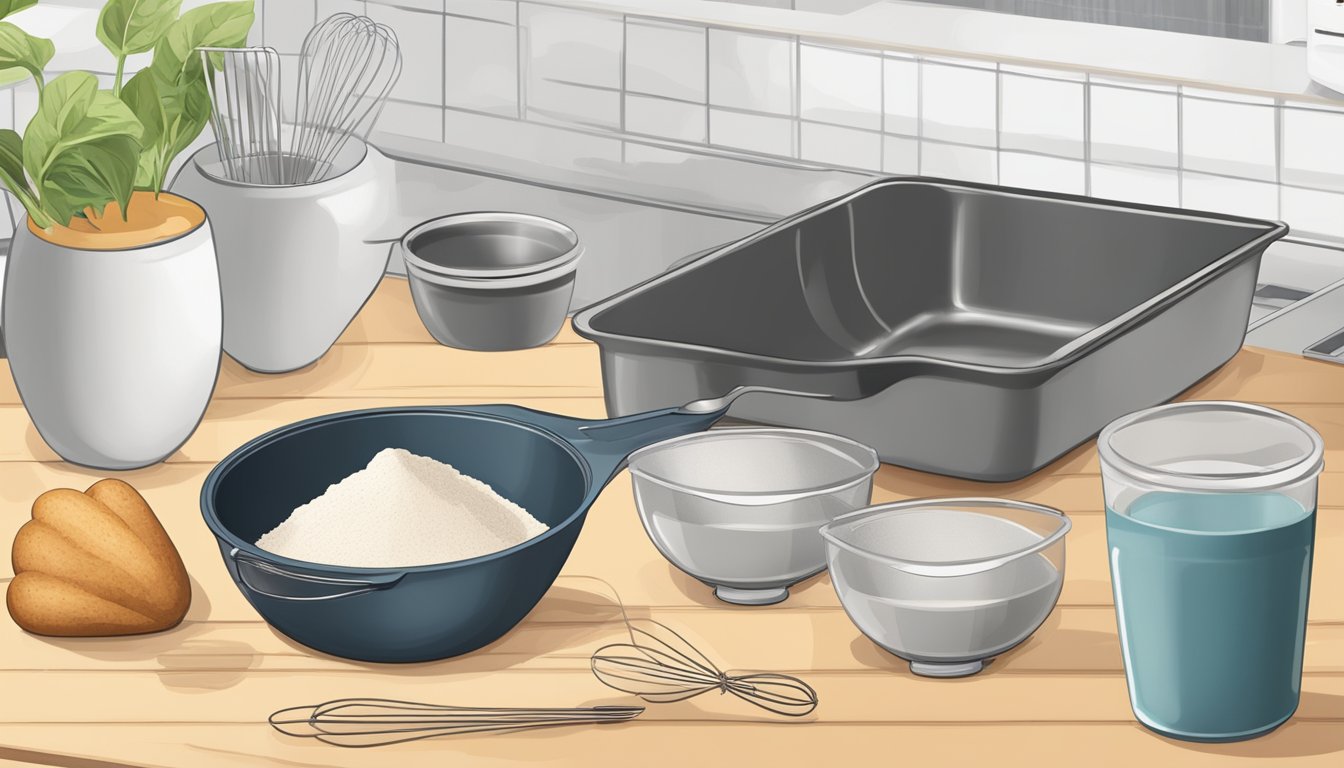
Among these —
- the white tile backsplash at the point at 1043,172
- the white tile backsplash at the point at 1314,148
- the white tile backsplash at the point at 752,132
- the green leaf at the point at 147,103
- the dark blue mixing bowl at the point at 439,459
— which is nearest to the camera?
the dark blue mixing bowl at the point at 439,459

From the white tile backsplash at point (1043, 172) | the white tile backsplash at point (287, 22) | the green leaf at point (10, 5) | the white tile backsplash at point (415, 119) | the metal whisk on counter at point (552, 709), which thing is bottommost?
the metal whisk on counter at point (552, 709)

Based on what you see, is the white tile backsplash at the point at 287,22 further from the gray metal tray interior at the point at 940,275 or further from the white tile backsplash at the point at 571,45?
the gray metal tray interior at the point at 940,275

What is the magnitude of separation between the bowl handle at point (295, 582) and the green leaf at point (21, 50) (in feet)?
1.52

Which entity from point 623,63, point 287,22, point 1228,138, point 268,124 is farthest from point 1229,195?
point 287,22

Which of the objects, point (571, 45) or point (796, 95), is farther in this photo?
point (571, 45)

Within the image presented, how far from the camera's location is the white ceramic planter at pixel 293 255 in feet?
4.85

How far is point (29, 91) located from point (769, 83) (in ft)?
2.83

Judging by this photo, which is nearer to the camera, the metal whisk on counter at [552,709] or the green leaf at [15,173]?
the metal whisk on counter at [552,709]

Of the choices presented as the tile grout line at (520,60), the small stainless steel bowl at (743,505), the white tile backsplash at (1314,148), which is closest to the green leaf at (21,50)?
the small stainless steel bowl at (743,505)

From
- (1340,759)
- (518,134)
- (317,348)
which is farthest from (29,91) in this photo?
(1340,759)

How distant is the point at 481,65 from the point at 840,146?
44 cm

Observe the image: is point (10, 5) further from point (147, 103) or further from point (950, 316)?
point (950, 316)

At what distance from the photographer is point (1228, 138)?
1.63 meters

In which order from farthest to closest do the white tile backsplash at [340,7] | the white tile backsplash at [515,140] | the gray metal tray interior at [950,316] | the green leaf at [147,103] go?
the white tile backsplash at [340,7] < the white tile backsplash at [515,140] < the green leaf at [147,103] < the gray metal tray interior at [950,316]
